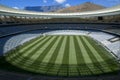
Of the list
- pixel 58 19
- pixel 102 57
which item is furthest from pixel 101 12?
pixel 102 57

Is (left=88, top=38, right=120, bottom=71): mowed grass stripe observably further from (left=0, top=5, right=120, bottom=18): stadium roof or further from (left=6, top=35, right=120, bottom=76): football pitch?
(left=0, top=5, right=120, bottom=18): stadium roof

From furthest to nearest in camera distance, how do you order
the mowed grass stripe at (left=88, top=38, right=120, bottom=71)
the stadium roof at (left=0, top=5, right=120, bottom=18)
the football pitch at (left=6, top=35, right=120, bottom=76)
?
1. the stadium roof at (left=0, top=5, right=120, bottom=18)
2. the mowed grass stripe at (left=88, top=38, right=120, bottom=71)
3. the football pitch at (left=6, top=35, right=120, bottom=76)

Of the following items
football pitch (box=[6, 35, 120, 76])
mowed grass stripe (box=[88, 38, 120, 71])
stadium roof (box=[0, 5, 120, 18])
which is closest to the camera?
football pitch (box=[6, 35, 120, 76])

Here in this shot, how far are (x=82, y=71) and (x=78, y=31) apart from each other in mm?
57019

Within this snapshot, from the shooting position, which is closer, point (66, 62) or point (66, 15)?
point (66, 62)

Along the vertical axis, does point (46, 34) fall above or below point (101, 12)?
below

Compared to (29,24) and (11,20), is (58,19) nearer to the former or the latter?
(29,24)

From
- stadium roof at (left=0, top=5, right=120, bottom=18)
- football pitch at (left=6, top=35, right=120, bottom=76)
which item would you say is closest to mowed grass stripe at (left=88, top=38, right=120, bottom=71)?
football pitch at (left=6, top=35, right=120, bottom=76)

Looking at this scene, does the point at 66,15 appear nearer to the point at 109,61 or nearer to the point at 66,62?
the point at 66,62

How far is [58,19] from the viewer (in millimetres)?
102062

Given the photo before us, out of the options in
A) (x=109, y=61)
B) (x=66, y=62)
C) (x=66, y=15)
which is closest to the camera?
(x=109, y=61)

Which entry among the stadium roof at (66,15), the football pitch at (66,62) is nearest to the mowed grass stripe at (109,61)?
the football pitch at (66,62)

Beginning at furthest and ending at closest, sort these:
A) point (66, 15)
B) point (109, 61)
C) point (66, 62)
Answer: point (66, 15)
point (66, 62)
point (109, 61)

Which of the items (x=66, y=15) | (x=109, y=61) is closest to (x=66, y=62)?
(x=109, y=61)
